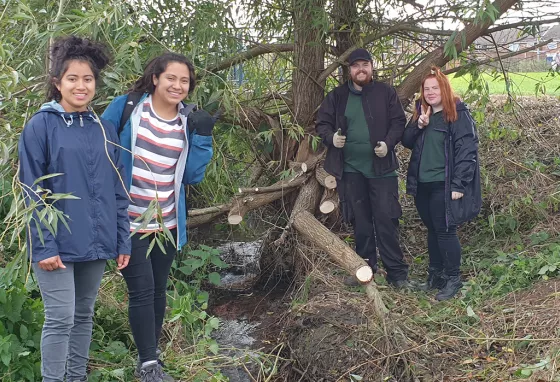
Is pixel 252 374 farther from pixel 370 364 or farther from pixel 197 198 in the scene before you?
pixel 197 198

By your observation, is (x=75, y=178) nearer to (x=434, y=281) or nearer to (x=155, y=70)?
(x=155, y=70)

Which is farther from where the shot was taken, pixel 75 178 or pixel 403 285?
pixel 403 285

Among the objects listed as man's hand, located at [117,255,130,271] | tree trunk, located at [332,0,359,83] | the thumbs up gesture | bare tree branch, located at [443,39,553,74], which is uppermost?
tree trunk, located at [332,0,359,83]

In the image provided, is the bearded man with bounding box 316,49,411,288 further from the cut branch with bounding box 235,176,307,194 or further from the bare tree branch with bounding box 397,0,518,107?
the bare tree branch with bounding box 397,0,518,107

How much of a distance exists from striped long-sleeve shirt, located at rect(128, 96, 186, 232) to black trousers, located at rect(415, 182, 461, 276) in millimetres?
2199

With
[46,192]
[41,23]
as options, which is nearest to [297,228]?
[41,23]

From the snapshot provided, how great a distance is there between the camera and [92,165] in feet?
9.58

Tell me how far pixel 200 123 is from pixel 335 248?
199 centimetres

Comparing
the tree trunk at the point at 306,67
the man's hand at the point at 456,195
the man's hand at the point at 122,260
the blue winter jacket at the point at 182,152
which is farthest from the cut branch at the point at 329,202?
the man's hand at the point at 122,260

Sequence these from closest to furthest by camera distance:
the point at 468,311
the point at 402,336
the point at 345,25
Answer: the point at 402,336, the point at 468,311, the point at 345,25

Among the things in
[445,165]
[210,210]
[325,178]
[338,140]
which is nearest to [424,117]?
[445,165]

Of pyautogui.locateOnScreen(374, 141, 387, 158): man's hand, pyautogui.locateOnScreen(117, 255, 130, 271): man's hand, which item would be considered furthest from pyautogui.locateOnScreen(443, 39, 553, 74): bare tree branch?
pyautogui.locateOnScreen(117, 255, 130, 271): man's hand

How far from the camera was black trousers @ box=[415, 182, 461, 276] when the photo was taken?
186 inches

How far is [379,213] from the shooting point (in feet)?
16.2
